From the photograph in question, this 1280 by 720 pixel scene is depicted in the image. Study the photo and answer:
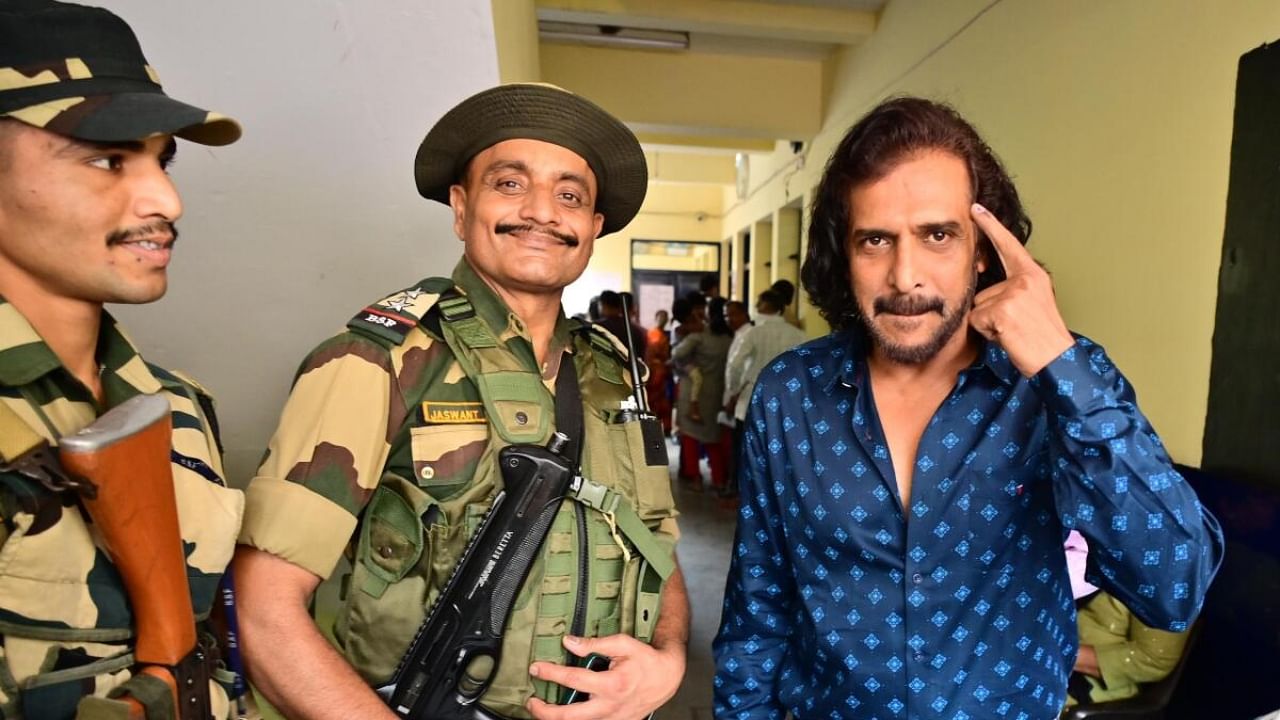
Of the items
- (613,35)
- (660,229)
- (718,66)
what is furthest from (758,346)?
(660,229)

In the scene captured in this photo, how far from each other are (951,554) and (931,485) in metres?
0.11

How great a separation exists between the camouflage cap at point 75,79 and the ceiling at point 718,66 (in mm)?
3686

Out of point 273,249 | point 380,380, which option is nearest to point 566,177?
point 380,380

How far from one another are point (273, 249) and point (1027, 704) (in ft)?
5.45

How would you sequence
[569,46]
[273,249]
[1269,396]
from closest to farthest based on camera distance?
[273,249] < [1269,396] < [569,46]

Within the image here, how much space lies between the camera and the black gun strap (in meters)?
1.04

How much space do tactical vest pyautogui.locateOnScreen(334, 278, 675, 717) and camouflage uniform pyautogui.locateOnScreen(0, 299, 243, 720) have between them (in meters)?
0.22

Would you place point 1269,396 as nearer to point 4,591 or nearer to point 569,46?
point 4,591

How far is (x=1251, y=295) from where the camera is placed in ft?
5.52

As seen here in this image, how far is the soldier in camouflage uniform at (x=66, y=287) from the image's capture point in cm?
63

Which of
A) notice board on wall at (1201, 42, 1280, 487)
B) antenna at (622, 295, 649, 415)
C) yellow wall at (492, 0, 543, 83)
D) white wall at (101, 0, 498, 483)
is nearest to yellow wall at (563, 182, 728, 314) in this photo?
yellow wall at (492, 0, 543, 83)

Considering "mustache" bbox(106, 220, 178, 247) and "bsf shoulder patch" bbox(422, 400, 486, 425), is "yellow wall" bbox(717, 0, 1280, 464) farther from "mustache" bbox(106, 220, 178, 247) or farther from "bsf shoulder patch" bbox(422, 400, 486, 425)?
"mustache" bbox(106, 220, 178, 247)

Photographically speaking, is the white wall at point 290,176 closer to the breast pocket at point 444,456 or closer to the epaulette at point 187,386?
the epaulette at point 187,386

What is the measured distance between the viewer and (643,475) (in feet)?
3.67
